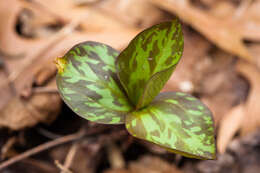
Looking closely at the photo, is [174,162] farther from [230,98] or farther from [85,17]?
[85,17]

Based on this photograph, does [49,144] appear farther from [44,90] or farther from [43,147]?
[44,90]

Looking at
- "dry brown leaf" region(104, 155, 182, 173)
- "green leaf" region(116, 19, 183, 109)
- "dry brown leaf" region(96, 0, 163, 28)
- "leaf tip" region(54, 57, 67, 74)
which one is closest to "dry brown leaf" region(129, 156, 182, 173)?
"dry brown leaf" region(104, 155, 182, 173)

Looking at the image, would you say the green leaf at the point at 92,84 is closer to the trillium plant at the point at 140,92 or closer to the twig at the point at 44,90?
the trillium plant at the point at 140,92

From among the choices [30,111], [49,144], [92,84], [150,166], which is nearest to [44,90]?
[30,111]

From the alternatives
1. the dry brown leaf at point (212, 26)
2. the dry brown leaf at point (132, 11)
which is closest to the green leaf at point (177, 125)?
the dry brown leaf at point (212, 26)

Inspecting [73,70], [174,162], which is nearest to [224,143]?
[174,162]

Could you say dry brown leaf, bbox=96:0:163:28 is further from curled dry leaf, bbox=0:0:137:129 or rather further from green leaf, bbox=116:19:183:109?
green leaf, bbox=116:19:183:109

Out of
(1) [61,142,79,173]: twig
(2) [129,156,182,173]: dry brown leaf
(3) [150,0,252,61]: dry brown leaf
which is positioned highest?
(3) [150,0,252,61]: dry brown leaf
